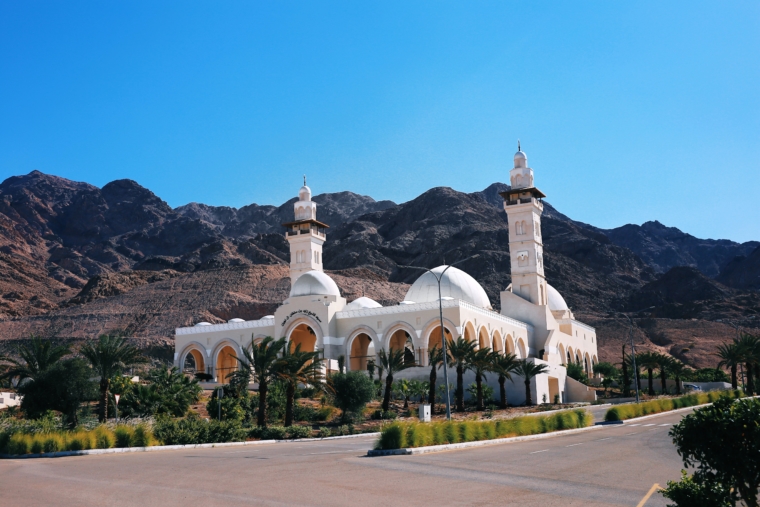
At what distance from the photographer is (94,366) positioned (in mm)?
26719

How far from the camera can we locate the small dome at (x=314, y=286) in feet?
162

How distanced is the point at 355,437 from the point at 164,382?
10.1 meters

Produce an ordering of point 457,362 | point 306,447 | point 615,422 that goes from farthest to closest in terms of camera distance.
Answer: point 457,362 < point 615,422 < point 306,447

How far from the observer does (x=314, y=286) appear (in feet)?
162

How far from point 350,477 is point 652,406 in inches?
984

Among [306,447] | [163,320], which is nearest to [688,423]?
[306,447]

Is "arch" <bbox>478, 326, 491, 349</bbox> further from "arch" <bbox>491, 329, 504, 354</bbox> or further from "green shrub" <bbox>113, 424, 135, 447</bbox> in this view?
"green shrub" <bbox>113, 424, 135, 447</bbox>

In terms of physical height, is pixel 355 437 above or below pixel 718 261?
below

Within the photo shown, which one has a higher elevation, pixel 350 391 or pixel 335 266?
pixel 335 266

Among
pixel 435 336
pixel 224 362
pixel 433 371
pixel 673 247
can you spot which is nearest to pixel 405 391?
pixel 433 371

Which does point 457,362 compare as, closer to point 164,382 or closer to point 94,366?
point 164,382

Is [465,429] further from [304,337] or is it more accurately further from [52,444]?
[304,337]

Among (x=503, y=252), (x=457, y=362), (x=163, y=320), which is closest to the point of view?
(x=457, y=362)

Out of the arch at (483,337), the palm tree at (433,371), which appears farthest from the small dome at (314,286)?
the palm tree at (433,371)
